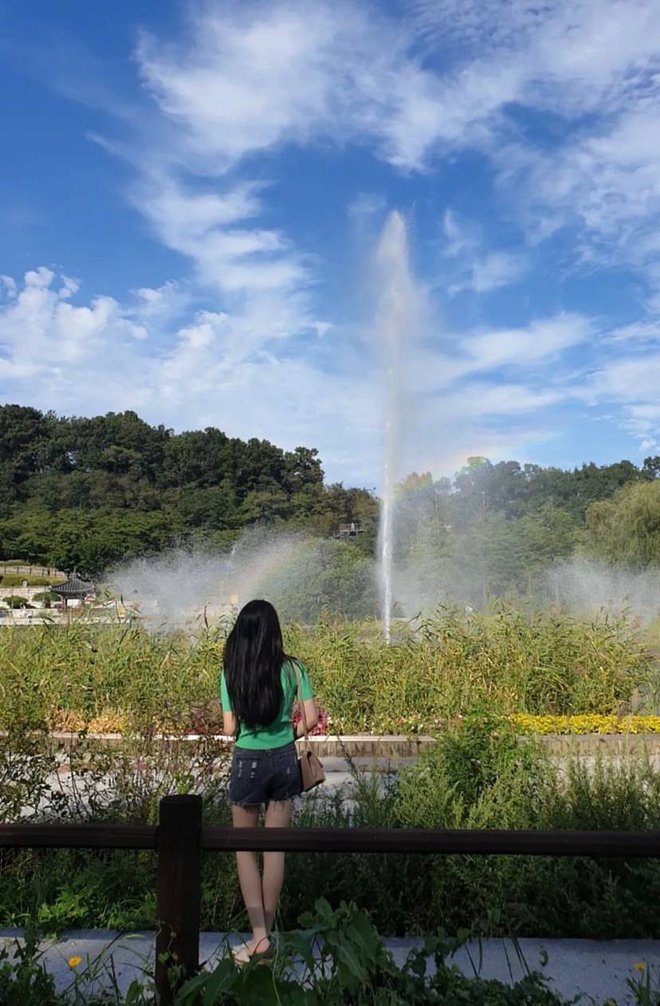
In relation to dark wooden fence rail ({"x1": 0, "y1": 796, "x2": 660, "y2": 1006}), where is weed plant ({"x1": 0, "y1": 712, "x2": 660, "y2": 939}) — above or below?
below

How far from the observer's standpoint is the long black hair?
3.64 m

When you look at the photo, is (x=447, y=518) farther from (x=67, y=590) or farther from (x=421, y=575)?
(x=67, y=590)

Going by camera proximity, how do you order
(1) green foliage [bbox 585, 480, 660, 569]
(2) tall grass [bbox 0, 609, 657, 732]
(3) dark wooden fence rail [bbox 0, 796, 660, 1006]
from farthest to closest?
(1) green foliage [bbox 585, 480, 660, 569]
(2) tall grass [bbox 0, 609, 657, 732]
(3) dark wooden fence rail [bbox 0, 796, 660, 1006]

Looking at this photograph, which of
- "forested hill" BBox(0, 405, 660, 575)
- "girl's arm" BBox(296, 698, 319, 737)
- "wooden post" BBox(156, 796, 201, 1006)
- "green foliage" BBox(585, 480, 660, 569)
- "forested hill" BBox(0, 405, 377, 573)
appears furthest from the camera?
"forested hill" BBox(0, 405, 377, 573)

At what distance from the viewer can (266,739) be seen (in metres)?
3.69

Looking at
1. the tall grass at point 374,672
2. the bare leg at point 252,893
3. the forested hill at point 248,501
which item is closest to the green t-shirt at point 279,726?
the bare leg at point 252,893

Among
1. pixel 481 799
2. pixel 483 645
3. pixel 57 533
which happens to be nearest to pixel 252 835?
pixel 481 799

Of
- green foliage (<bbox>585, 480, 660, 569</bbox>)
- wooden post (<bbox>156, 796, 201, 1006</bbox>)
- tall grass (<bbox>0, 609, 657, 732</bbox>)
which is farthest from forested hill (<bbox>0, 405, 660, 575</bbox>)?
wooden post (<bbox>156, 796, 201, 1006</bbox>)

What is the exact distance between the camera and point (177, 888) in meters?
2.53

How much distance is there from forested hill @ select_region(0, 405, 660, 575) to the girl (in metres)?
24.7

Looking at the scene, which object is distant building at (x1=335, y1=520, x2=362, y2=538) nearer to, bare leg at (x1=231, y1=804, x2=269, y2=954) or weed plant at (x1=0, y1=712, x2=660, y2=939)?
weed plant at (x1=0, y1=712, x2=660, y2=939)

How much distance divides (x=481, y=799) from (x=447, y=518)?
31432mm

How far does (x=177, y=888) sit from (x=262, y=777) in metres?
1.13

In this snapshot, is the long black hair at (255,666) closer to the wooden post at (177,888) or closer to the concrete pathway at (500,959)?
the concrete pathway at (500,959)
